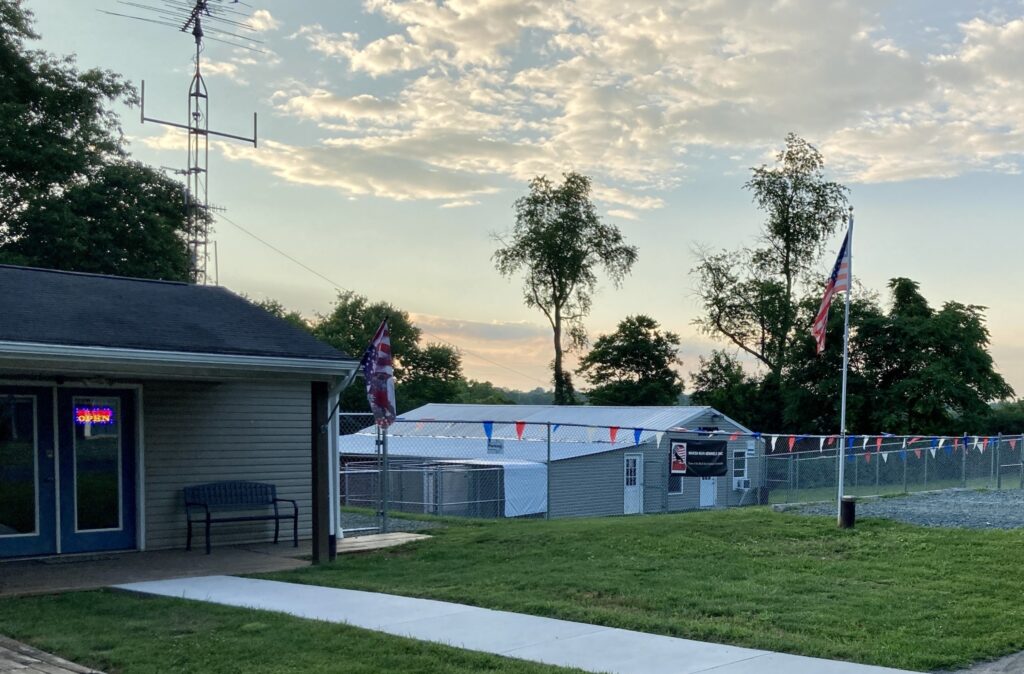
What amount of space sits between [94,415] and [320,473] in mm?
3304

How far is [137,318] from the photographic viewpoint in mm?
12234

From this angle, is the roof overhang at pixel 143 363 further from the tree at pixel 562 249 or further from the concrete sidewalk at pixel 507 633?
the tree at pixel 562 249

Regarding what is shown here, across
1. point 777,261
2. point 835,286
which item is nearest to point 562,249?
point 777,261

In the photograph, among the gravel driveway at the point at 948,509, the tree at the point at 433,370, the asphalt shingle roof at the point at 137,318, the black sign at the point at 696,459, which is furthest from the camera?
the tree at the point at 433,370

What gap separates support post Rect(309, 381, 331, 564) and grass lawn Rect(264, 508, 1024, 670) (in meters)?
0.40

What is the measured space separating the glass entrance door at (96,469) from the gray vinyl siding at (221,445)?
0.24 metres

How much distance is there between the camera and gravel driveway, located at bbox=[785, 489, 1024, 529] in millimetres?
14742

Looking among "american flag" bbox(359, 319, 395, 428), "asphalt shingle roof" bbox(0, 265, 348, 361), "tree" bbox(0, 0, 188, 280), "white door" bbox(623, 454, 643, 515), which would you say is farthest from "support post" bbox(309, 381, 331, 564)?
"tree" bbox(0, 0, 188, 280)

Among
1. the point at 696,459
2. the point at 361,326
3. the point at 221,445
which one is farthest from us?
the point at 361,326

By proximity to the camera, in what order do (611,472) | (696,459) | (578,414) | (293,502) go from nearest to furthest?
(293,502), (696,459), (611,472), (578,414)

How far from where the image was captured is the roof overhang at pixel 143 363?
10250 millimetres

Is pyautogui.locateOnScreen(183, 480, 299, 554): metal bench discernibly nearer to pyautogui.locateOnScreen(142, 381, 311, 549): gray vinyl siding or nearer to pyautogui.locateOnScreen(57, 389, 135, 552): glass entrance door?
pyautogui.locateOnScreen(142, 381, 311, 549): gray vinyl siding

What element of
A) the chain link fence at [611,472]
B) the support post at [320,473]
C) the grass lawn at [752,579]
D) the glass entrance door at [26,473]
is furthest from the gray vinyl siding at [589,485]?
the glass entrance door at [26,473]

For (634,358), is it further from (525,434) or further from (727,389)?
(525,434)
